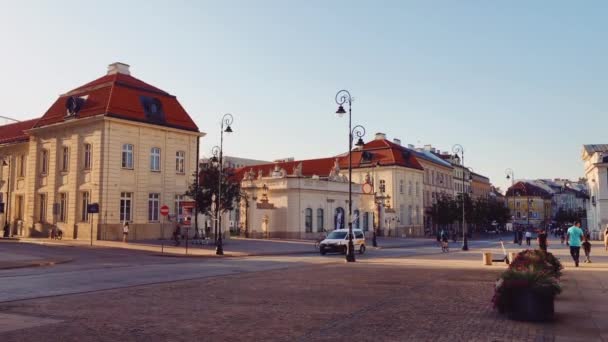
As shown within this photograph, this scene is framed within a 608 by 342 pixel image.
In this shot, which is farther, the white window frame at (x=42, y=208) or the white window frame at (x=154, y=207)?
the white window frame at (x=42, y=208)

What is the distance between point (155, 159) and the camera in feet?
142

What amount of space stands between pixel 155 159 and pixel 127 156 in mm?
2652

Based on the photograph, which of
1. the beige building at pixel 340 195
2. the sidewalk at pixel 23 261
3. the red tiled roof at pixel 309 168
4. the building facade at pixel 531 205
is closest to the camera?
the sidewalk at pixel 23 261

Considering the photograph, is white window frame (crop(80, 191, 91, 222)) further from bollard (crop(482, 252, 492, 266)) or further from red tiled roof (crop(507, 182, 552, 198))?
red tiled roof (crop(507, 182, 552, 198))

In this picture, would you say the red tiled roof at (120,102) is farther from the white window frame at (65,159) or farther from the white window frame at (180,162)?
the white window frame at (65,159)

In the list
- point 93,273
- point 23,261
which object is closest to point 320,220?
point 23,261

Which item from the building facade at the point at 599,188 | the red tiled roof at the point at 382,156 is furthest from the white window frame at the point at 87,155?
the building facade at the point at 599,188

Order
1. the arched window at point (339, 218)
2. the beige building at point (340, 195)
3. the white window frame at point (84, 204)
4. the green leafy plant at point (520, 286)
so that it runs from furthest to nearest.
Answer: the arched window at point (339, 218), the beige building at point (340, 195), the white window frame at point (84, 204), the green leafy plant at point (520, 286)

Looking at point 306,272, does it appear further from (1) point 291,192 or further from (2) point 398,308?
(1) point 291,192

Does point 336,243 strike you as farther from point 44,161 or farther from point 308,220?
A: point 44,161

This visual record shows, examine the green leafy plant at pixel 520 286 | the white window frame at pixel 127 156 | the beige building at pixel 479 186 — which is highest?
the beige building at pixel 479 186

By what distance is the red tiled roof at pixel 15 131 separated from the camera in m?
49.9

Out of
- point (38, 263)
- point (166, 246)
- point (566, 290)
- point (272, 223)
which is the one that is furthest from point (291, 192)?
point (566, 290)

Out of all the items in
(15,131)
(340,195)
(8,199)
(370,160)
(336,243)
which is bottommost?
(336,243)
